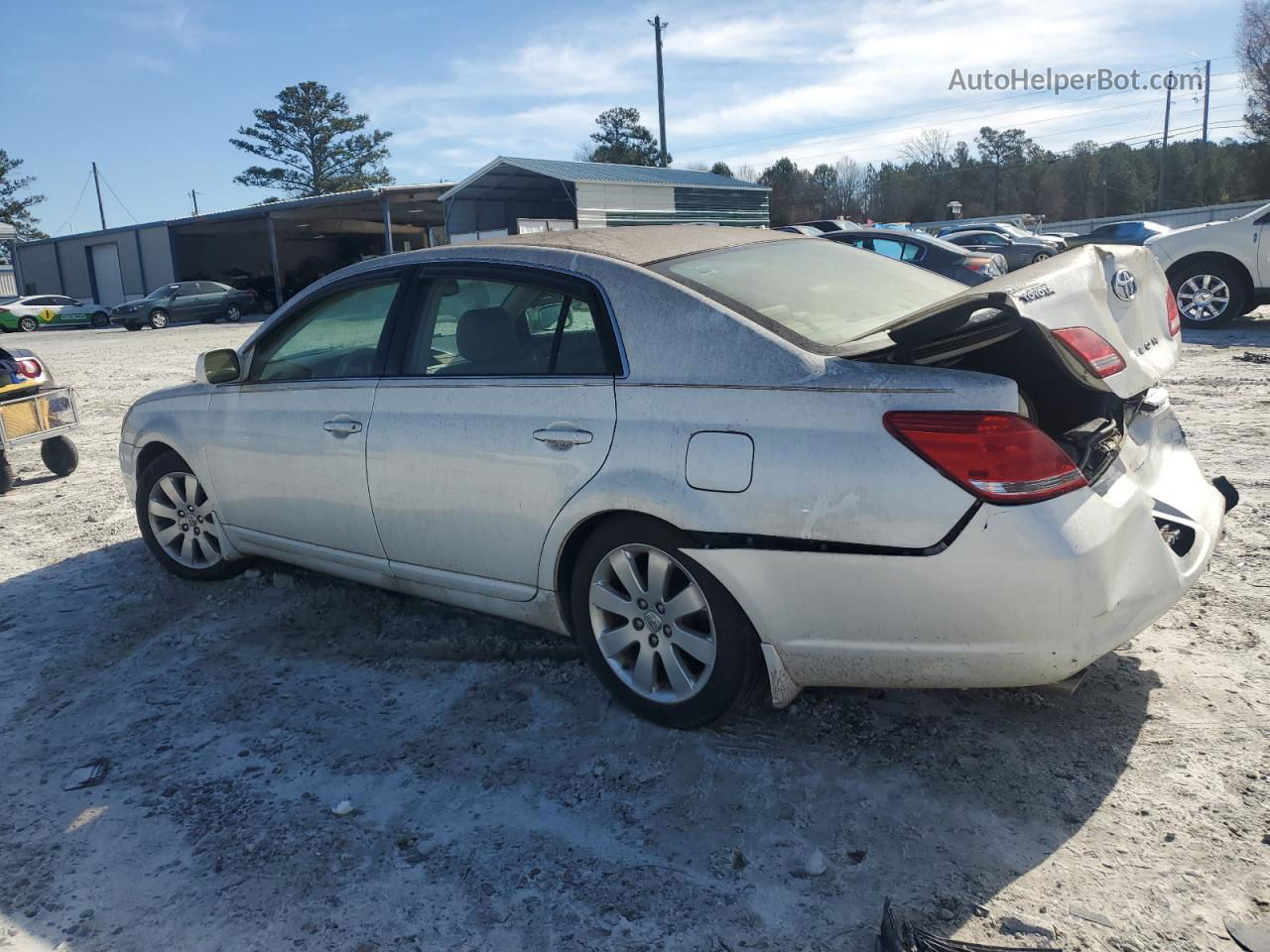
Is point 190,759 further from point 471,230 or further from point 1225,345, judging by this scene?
point 471,230

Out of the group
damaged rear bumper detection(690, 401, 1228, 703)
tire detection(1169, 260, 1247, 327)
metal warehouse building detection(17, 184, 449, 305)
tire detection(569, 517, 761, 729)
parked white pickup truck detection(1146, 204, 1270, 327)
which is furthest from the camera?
metal warehouse building detection(17, 184, 449, 305)

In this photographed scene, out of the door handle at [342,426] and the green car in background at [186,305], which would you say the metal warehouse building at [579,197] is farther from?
the door handle at [342,426]

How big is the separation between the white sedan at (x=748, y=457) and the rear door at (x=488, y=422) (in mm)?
11

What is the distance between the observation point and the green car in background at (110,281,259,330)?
31188 millimetres

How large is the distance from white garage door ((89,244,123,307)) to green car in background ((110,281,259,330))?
1267cm

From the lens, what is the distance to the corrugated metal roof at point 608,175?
1222 inches

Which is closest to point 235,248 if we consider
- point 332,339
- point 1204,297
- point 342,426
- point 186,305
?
point 186,305

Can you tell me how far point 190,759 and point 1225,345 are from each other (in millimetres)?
11483

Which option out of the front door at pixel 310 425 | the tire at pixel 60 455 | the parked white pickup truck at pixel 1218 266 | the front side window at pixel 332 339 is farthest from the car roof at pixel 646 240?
the parked white pickup truck at pixel 1218 266

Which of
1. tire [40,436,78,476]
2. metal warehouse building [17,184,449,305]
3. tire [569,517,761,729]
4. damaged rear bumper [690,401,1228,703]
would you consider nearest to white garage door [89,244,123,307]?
metal warehouse building [17,184,449,305]

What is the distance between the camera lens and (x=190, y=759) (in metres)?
3.23

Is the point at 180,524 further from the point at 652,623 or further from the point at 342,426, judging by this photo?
the point at 652,623

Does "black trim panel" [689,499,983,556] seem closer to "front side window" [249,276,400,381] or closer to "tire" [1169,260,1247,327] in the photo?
"front side window" [249,276,400,381]

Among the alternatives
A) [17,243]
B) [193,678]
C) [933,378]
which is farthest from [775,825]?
[17,243]
